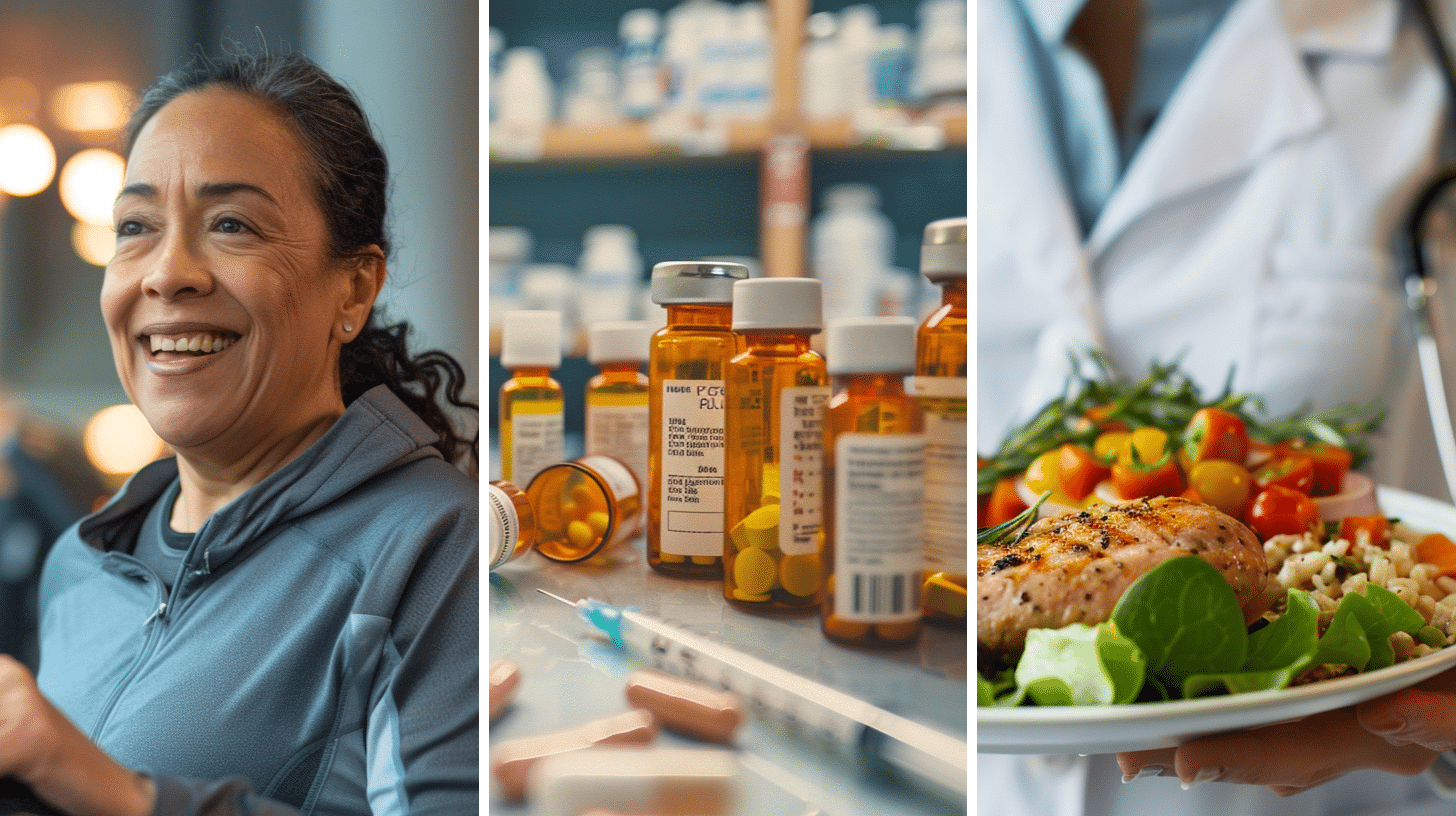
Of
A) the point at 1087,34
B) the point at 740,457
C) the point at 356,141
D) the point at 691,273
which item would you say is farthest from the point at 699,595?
the point at 1087,34

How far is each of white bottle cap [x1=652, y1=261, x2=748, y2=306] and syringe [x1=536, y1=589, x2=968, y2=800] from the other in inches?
7.3

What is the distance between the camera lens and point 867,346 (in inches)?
16.9

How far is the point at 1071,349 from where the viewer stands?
1075 mm

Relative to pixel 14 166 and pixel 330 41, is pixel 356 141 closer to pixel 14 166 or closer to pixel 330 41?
pixel 330 41

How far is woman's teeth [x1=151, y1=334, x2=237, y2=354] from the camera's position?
53cm

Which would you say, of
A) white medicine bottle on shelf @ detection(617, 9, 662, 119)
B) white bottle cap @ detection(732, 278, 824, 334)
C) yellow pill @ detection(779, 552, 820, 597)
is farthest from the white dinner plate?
white medicine bottle on shelf @ detection(617, 9, 662, 119)

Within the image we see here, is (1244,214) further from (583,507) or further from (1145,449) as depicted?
(583,507)

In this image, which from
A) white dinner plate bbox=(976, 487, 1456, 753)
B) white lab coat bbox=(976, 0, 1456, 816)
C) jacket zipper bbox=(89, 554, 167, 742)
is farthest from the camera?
white lab coat bbox=(976, 0, 1456, 816)

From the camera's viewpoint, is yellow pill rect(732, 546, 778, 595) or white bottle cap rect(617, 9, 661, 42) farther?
white bottle cap rect(617, 9, 661, 42)

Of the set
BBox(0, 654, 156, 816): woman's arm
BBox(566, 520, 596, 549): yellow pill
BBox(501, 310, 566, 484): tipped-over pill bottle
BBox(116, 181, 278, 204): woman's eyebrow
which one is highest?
BBox(116, 181, 278, 204): woman's eyebrow

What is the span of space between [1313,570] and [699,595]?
416 mm

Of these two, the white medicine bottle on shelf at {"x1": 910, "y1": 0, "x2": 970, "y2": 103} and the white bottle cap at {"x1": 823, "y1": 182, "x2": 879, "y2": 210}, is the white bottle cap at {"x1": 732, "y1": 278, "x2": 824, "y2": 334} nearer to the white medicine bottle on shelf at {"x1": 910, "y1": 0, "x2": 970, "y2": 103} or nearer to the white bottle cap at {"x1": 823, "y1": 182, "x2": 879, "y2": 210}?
the white bottle cap at {"x1": 823, "y1": 182, "x2": 879, "y2": 210}

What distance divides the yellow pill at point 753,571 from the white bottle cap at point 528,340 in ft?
0.66

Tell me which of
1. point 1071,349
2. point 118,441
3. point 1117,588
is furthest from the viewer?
point 1071,349
